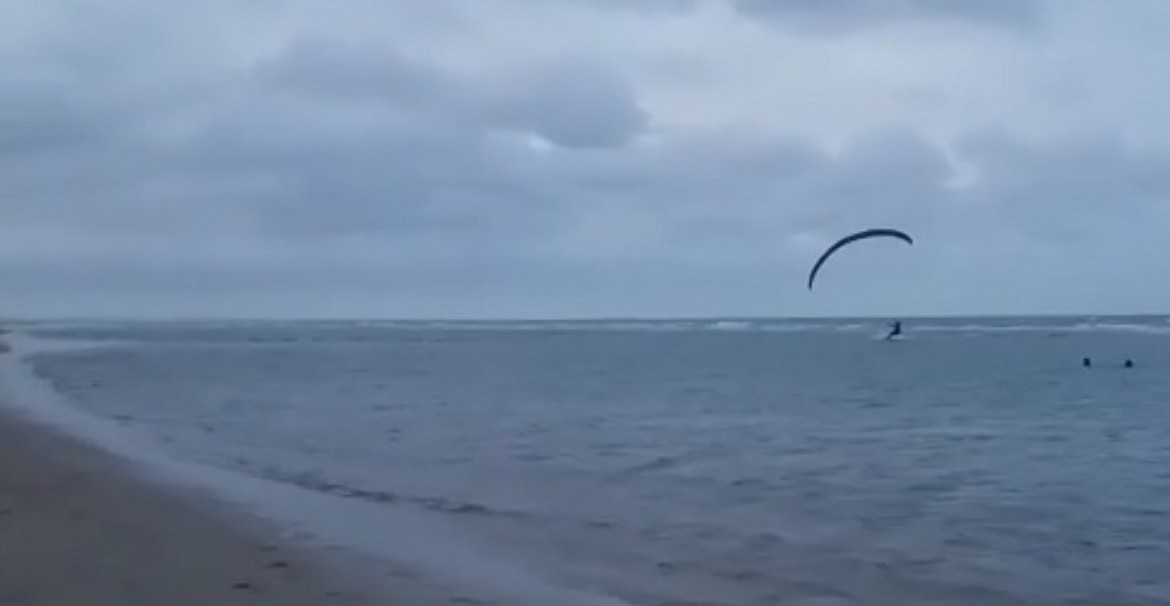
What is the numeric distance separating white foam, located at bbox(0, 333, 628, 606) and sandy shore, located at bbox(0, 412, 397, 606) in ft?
1.97

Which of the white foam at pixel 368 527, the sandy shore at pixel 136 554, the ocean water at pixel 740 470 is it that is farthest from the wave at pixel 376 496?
the sandy shore at pixel 136 554

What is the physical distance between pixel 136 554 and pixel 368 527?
9.05 ft

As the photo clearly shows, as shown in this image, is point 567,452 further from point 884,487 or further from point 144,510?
point 144,510

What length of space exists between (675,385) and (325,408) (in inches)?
538

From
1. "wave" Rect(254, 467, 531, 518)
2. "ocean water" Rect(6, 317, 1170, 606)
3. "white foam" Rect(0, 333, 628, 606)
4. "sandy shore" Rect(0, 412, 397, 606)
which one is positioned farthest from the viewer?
"wave" Rect(254, 467, 531, 518)

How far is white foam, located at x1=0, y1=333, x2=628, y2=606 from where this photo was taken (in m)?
9.50

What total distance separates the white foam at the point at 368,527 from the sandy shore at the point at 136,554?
60 cm

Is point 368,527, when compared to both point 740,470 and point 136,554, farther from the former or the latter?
point 740,470

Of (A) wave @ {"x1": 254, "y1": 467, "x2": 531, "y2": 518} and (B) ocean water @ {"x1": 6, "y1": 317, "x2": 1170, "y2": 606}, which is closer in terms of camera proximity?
(B) ocean water @ {"x1": 6, "y1": 317, "x2": 1170, "y2": 606}

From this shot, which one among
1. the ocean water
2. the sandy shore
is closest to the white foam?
the ocean water

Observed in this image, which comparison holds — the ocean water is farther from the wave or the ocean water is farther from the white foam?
the white foam

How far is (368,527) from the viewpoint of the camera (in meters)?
12.3

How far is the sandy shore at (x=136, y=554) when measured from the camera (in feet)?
28.0

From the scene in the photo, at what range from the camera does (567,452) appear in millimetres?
20062
